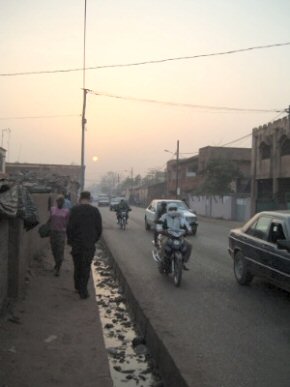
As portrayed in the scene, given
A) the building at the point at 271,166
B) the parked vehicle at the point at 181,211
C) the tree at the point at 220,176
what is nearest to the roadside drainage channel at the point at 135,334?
the parked vehicle at the point at 181,211

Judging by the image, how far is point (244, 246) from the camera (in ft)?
34.4

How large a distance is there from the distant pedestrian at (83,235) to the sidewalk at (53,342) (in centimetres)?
54

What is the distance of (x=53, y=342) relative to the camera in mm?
7164

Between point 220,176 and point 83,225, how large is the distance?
4174 cm

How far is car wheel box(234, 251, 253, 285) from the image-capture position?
10453 millimetres

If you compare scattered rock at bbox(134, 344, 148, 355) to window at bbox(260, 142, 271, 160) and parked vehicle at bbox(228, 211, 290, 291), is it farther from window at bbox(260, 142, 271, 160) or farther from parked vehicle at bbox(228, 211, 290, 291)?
window at bbox(260, 142, 271, 160)

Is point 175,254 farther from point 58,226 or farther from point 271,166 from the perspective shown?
point 271,166

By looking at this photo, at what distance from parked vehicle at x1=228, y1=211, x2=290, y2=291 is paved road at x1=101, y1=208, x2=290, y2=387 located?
401mm

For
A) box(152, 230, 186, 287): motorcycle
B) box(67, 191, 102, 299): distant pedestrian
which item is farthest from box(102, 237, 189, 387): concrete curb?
box(152, 230, 186, 287): motorcycle

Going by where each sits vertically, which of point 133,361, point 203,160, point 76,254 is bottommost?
point 133,361

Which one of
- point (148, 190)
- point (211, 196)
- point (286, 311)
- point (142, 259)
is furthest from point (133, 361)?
point (148, 190)

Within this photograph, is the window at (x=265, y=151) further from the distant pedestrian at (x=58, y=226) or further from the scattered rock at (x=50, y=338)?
the scattered rock at (x=50, y=338)

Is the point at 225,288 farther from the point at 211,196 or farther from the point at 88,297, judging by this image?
the point at 211,196

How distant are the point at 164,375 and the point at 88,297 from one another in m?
4.19
